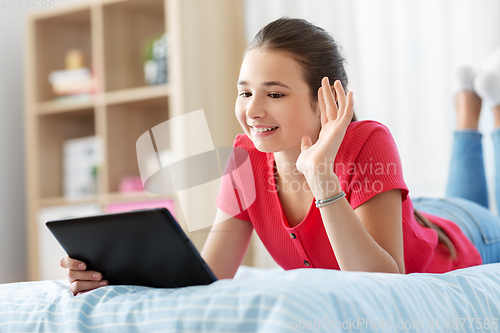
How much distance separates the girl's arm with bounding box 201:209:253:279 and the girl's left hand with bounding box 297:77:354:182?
0.32 m

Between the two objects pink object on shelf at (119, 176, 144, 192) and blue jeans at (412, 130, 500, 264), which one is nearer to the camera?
blue jeans at (412, 130, 500, 264)

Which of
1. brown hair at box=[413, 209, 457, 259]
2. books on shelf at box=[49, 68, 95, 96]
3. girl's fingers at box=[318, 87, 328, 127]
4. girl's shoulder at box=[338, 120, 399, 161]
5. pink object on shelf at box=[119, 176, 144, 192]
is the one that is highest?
books on shelf at box=[49, 68, 95, 96]

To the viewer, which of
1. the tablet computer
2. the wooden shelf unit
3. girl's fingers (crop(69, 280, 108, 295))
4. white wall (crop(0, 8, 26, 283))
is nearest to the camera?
the tablet computer

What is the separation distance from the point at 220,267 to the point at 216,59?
138cm

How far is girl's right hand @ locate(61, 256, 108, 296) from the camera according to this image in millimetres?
687

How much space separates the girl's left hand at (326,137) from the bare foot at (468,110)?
3.13ft

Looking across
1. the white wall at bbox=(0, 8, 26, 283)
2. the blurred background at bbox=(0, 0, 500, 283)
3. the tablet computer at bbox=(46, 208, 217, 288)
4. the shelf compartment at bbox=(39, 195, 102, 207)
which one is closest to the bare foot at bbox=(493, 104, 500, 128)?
the blurred background at bbox=(0, 0, 500, 283)

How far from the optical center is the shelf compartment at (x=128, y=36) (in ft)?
7.77

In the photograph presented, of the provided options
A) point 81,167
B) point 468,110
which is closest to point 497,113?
point 468,110

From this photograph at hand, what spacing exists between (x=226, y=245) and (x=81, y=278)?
1.34 ft

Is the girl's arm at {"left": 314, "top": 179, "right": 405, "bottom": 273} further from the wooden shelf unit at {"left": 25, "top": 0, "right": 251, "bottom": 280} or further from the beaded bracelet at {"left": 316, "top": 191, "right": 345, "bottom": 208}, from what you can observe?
the wooden shelf unit at {"left": 25, "top": 0, "right": 251, "bottom": 280}

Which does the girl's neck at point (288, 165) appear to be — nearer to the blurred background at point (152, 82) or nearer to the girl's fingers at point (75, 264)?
the girl's fingers at point (75, 264)

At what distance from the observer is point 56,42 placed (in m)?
2.63

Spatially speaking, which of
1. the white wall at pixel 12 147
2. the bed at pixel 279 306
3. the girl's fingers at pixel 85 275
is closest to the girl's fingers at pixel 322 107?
the bed at pixel 279 306
